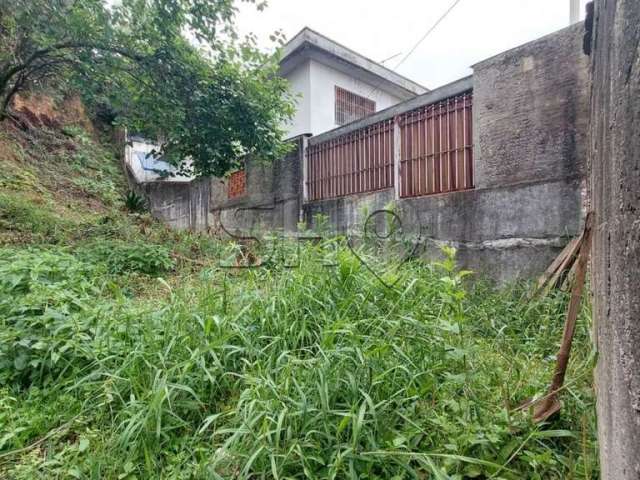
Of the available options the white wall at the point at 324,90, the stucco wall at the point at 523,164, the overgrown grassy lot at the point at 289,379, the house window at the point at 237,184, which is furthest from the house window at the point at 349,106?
the overgrown grassy lot at the point at 289,379

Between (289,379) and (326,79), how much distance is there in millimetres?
7788

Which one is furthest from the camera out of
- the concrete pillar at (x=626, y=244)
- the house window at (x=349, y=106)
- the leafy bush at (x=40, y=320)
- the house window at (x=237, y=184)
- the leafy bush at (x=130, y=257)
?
the house window at (x=349, y=106)

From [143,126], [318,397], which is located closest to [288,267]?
[318,397]

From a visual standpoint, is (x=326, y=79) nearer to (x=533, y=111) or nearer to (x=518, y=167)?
(x=533, y=111)

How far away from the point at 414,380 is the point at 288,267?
4.56ft

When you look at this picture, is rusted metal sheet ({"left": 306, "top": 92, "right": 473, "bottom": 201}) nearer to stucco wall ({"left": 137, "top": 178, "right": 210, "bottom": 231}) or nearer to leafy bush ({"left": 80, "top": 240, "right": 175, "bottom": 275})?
leafy bush ({"left": 80, "top": 240, "right": 175, "bottom": 275})

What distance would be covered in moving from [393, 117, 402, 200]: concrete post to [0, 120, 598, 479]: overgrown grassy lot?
1997mm

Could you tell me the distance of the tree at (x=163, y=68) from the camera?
159 inches

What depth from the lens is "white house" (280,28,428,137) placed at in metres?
7.58

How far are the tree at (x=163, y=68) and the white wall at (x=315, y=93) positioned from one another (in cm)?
244

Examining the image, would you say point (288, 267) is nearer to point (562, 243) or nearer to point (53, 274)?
point (53, 274)

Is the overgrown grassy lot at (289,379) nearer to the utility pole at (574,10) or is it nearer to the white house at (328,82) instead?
the utility pole at (574,10)

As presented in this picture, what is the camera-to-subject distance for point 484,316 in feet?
8.99

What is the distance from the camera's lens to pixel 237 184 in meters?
7.37
